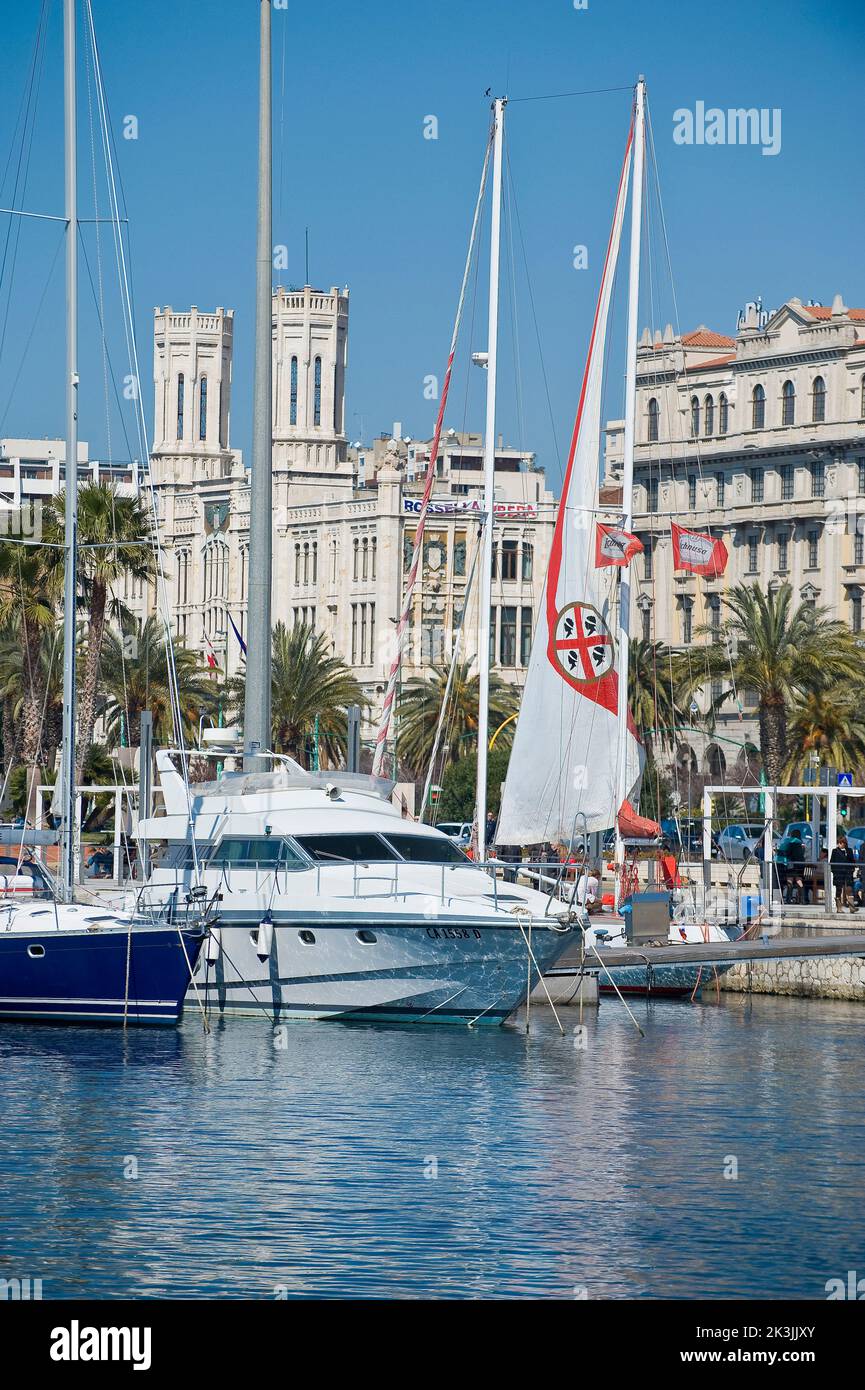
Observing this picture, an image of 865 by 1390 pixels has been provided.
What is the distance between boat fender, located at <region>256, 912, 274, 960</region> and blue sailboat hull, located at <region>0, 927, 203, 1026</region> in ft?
3.11

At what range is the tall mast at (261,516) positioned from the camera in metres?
30.2

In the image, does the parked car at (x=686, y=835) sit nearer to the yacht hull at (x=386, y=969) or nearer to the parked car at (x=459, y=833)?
the parked car at (x=459, y=833)

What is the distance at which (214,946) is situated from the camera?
30.3m

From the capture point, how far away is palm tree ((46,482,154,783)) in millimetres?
50938

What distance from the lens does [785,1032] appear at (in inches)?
1238

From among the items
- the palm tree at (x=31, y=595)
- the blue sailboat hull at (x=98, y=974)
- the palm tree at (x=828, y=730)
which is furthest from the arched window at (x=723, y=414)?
the blue sailboat hull at (x=98, y=974)

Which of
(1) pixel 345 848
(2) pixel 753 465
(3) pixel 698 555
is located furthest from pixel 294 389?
(1) pixel 345 848

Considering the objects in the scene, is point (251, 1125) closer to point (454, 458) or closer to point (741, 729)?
point (741, 729)

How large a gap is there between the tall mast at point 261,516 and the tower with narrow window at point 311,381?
4139 inches

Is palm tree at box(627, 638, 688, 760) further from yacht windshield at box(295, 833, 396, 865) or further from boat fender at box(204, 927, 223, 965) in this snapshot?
yacht windshield at box(295, 833, 396, 865)

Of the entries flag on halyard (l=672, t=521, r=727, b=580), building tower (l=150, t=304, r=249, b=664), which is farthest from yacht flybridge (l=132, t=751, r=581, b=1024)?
building tower (l=150, t=304, r=249, b=664)
